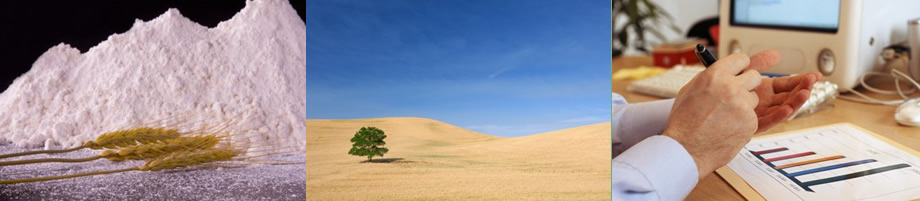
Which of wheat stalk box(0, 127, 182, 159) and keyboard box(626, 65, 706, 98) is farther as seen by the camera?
keyboard box(626, 65, 706, 98)

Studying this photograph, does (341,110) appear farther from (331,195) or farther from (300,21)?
(300,21)

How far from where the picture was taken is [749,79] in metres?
0.92

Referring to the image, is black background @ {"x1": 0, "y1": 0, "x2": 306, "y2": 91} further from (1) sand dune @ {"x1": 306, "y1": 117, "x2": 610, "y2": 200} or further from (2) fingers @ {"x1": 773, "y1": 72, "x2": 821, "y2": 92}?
(2) fingers @ {"x1": 773, "y1": 72, "x2": 821, "y2": 92}

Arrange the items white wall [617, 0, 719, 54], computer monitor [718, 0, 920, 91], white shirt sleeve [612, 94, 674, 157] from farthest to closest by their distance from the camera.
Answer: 1. white wall [617, 0, 719, 54]
2. computer monitor [718, 0, 920, 91]
3. white shirt sleeve [612, 94, 674, 157]

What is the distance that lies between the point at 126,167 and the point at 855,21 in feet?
4.11

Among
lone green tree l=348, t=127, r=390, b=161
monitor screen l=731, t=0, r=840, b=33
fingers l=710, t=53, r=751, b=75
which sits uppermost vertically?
monitor screen l=731, t=0, r=840, b=33

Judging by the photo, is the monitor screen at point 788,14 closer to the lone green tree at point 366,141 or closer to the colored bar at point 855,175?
the colored bar at point 855,175

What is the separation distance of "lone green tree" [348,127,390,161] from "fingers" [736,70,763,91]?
1.50 feet

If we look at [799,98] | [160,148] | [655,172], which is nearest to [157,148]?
[160,148]

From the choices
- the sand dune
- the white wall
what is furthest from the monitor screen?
the white wall

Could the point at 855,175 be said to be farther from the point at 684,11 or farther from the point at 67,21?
the point at 684,11

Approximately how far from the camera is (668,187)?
2.84 feet

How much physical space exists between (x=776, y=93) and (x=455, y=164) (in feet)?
1.94

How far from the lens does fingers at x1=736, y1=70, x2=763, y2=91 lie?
3.00 ft
